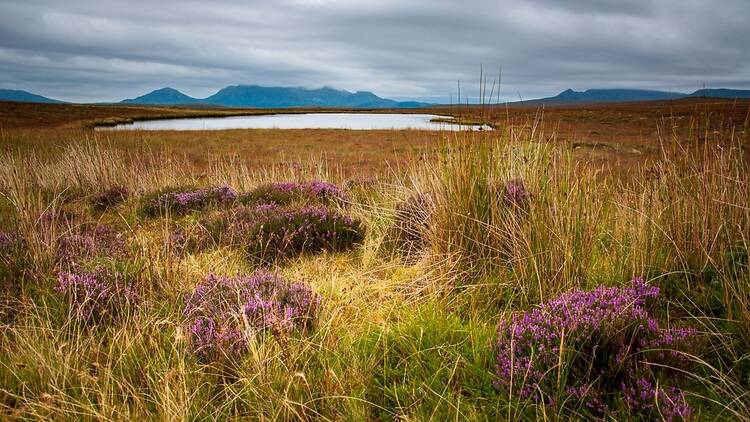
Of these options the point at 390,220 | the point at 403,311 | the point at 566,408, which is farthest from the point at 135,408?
the point at 390,220

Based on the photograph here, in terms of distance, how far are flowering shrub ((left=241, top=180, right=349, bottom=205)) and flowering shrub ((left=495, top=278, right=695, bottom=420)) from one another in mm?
5310

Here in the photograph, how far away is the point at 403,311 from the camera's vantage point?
3449 millimetres

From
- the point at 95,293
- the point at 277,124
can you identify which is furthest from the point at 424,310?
the point at 277,124

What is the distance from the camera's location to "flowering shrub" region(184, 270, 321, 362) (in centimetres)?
275

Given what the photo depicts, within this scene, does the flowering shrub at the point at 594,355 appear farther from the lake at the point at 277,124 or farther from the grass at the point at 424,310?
the lake at the point at 277,124

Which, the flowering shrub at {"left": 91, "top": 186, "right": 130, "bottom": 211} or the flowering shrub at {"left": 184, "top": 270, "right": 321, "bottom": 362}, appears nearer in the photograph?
the flowering shrub at {"left": 184, "top": 270, "right": 321, "bottom": 362}

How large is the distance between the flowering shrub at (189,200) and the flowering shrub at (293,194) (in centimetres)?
48

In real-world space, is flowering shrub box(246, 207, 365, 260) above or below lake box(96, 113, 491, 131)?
below

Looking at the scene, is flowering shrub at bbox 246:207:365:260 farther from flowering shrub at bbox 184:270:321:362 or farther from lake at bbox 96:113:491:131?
lake at bbox 96:113:491:131

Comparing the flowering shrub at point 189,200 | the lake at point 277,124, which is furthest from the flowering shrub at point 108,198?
the lake at point 277,124

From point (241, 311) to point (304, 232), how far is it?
2.52 meters

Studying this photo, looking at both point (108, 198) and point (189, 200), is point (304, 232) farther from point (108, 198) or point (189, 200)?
point (108, 198)

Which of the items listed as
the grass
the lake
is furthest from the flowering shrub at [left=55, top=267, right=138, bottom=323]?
the lake

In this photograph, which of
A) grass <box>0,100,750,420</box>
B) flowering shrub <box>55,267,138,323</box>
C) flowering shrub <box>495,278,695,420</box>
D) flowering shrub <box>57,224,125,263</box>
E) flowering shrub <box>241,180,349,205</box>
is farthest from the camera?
flowering shrub <box>241,180,349,205</box>
